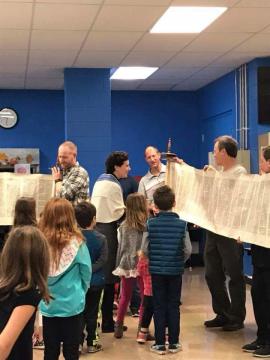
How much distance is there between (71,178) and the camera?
5.00 metres

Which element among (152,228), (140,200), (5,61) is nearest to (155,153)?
(140,200)

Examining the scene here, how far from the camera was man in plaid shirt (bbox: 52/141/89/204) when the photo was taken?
195 inches

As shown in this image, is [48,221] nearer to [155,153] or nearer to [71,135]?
[155,153]

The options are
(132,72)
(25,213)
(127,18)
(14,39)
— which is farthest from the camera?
(132,72)

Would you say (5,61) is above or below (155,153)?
above

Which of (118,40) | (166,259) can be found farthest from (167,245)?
(118,40)

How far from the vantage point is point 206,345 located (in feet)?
15.3

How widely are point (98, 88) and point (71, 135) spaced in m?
0.73

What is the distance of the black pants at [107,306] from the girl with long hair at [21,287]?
2727 mm

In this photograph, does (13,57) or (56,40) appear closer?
(56,40)

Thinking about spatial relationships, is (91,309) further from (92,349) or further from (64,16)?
(64,16)

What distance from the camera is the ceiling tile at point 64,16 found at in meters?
5.11

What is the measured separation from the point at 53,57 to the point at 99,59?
1.88ft

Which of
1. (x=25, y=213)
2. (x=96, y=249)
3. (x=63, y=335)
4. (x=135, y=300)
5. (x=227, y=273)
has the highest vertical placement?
(x=25, y=213)
